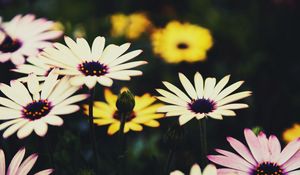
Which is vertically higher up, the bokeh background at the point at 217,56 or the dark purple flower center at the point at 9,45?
the bokeh background at the point at 217,56

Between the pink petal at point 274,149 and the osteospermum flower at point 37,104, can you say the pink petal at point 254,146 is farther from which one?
the osteospermum flower at point 37,104

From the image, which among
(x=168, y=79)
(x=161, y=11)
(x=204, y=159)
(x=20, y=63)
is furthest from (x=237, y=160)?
(x=161, y=11)

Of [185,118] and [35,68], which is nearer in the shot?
[185,118]

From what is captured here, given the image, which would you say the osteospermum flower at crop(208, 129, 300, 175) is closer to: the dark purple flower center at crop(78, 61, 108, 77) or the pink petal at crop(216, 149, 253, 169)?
the pink petal at crop(216, 149, 253, 169)

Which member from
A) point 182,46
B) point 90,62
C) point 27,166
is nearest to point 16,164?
point 27,166

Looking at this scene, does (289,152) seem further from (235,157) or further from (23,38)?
(23,38)

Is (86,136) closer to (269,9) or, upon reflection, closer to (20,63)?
(20,63)

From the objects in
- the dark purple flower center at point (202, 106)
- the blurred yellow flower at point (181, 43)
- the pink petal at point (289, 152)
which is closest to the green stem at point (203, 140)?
the dark purple flower center at point (202, 106)
